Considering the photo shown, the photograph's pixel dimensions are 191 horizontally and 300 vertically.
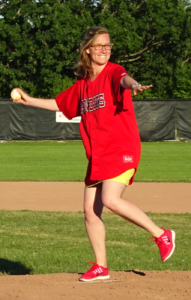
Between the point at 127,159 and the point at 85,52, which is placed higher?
the point at 85,52

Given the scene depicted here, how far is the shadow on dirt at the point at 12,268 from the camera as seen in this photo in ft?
16.2

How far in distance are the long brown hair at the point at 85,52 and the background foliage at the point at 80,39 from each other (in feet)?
90.6

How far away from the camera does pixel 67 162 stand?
16.5m

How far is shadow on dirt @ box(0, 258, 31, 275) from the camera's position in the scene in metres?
4.94

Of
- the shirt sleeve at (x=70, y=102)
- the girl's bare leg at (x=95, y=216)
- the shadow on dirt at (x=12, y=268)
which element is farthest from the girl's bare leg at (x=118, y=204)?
the shadow on dirt at (x=12, y=268)

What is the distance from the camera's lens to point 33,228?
6.93 metres

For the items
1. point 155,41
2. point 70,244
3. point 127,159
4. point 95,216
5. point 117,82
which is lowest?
point 70,244

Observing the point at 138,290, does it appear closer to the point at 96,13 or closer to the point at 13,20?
the point at 13,20

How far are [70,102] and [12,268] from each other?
1991mm

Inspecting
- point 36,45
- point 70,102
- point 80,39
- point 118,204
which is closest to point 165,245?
point 118,204

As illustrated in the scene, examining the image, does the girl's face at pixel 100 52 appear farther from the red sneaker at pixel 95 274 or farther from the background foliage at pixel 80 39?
the background foliage at pixel 80 39

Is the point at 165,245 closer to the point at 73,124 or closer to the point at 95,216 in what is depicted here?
the point at 95,216

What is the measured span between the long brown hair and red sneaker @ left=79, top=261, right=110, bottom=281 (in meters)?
1.60

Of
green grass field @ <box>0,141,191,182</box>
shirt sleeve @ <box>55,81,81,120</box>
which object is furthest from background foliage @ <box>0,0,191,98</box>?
shirt sleeve @ <box>55,81,81,120</box>
